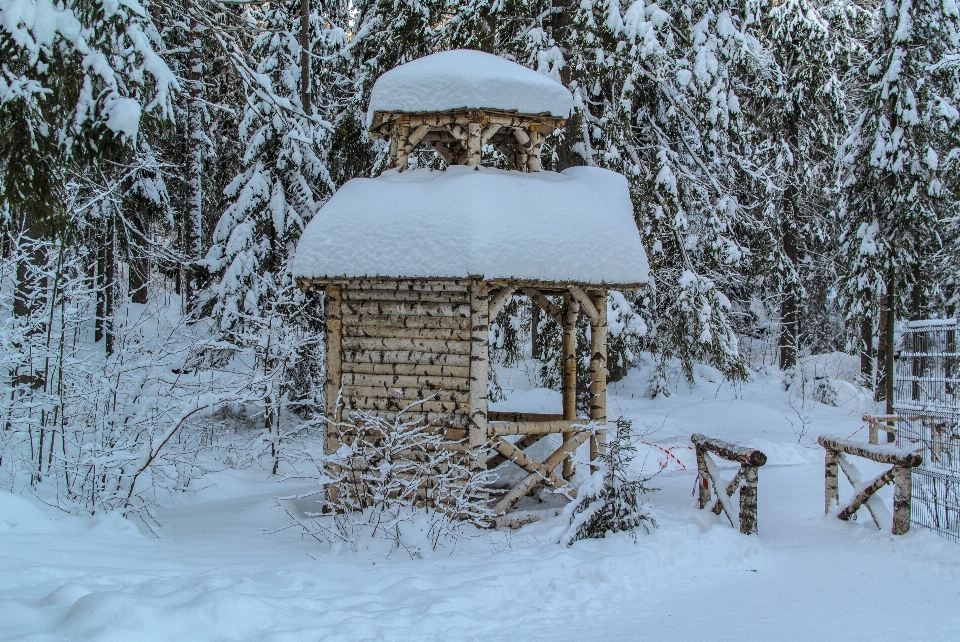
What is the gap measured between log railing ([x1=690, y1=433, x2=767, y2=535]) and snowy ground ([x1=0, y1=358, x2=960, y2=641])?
9.5 inches

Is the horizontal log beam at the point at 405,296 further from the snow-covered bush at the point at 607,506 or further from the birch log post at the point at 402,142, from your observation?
the snow-covered bush at the point at 607,506

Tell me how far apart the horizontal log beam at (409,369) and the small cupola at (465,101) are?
2421mm

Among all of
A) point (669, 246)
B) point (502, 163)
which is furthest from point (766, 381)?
point (502, 163)

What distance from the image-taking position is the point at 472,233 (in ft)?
23.2

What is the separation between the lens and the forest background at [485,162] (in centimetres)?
820

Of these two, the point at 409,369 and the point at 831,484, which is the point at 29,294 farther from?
the point at 831,484

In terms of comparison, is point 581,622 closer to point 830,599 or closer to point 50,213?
point 830,599

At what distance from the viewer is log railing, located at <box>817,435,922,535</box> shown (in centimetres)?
690

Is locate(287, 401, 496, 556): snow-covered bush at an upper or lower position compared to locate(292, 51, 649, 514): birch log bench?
lower

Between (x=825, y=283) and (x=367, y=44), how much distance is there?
16680 mm

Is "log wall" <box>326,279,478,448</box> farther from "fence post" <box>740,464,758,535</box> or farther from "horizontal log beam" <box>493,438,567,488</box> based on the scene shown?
"fence post" <box>740,464,758,535</box>

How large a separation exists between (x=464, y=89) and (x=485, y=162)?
5.24 m

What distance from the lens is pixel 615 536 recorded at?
6.96m

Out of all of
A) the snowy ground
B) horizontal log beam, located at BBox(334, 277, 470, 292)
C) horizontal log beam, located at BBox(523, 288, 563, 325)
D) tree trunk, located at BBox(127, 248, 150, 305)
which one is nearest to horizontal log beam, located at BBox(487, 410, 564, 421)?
horizontal log beam, located at BBox(523, 288, 563, 325)
